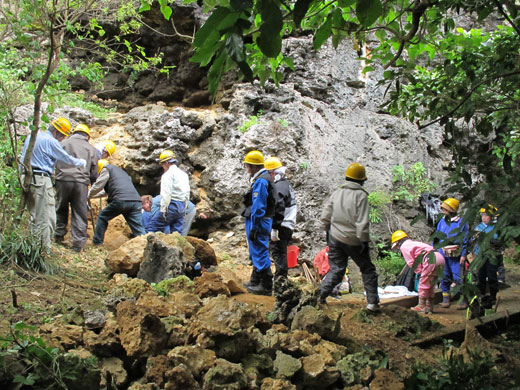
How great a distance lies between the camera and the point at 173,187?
7.86 metres

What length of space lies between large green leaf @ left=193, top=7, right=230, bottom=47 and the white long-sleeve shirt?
6300mm

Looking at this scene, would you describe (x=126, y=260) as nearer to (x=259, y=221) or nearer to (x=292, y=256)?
(x=259, y=221)

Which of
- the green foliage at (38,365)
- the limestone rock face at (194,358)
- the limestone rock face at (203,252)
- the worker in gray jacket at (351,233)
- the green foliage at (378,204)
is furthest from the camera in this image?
the green foliage at (378,204)

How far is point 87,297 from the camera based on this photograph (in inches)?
193

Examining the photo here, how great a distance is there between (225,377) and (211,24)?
2.29m

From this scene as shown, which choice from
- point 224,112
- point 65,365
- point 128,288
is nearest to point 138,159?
point 224,112

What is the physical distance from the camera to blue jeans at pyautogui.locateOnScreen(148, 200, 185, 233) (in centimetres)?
796

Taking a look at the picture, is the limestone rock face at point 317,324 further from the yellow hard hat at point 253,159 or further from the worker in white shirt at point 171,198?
the worker in white shirt at point 171,198

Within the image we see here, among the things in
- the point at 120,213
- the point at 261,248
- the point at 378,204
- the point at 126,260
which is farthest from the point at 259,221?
the point at 378,204

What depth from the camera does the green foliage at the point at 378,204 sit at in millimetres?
10164

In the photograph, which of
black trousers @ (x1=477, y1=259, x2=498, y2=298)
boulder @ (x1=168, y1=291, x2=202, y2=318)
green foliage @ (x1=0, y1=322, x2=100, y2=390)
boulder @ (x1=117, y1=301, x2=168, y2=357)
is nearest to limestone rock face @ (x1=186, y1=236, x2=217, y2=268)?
boulder @ (x1=168, y1=291, x2=202, y2=318)

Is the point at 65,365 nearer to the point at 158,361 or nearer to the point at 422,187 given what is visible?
the point at 158,361

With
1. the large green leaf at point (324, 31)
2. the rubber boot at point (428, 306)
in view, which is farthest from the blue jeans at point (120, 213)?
the large green leaf at point (324, 31)

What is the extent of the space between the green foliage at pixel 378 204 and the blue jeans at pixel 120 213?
5.27 metres
